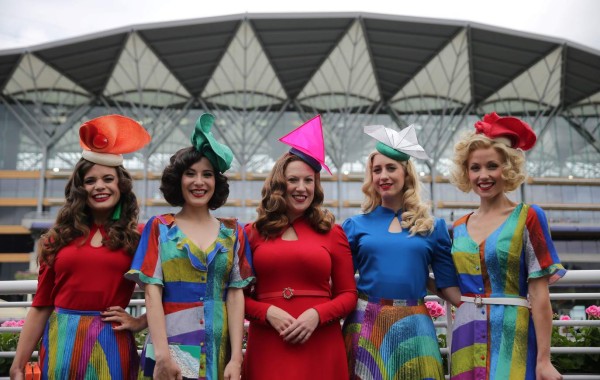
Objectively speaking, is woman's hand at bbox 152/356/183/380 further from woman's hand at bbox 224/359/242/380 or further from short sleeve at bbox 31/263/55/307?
short sleeve at bbox 31/263/55/307

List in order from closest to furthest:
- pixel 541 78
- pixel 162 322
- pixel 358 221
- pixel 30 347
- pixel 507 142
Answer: pixel 162 322 < pixel 30 347 < pixel 507 142 < pixel 358 221 < pixel 541 78

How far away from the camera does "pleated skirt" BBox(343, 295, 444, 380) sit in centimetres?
311

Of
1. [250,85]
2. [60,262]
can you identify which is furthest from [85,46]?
[60,262]

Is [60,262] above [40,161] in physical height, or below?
below

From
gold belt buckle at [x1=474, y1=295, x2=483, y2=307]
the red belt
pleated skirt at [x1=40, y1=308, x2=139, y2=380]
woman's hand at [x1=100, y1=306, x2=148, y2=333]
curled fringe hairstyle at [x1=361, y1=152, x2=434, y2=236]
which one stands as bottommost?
pleated skirt at [x1=40, y1=308, x2=139, y2=380]

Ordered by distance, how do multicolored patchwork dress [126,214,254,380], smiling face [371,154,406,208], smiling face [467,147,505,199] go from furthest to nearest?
1. smiling face [371,154,406,208]
2. smiling face [467,147,505,199]
3. multicolored patchwork dress [126,214,254,380]

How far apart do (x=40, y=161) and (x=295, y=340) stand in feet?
138

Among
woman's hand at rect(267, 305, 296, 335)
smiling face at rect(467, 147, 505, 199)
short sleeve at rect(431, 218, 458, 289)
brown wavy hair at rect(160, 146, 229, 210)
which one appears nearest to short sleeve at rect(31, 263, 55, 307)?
brown wavy hair at rect(160, 146, 229, 210)

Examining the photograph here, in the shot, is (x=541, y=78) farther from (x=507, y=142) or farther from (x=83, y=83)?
(x=507, y=142)

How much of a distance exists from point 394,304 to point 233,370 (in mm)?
1012

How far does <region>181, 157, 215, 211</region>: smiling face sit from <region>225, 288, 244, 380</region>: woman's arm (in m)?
0.55

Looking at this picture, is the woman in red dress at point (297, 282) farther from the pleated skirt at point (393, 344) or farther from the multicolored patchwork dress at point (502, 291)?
the multicolored patchwork dress at point (502, 291)

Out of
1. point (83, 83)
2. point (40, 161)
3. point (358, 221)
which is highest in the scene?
point (83, 83)

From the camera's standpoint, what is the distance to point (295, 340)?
2.99m
